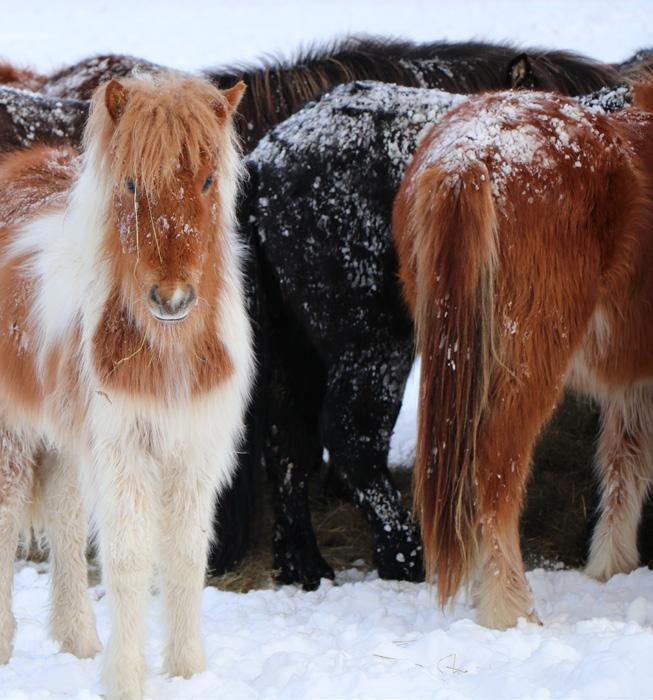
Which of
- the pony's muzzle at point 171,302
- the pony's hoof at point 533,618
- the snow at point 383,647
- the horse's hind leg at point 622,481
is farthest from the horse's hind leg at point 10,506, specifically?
the horse's hind leg at point 622,481

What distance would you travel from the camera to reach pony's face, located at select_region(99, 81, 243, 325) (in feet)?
10.3

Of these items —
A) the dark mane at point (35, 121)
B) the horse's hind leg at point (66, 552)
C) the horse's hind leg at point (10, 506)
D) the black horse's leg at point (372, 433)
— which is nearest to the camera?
the horse's hind leg at point (10, 506)

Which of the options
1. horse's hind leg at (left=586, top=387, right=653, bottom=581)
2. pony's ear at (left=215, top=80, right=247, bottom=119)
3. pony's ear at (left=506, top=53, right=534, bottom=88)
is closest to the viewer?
pony's ear at (left=215, top=80, right=247, bottom=119)

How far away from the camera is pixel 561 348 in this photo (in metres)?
3.86

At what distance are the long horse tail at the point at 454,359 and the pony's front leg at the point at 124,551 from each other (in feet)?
3.51

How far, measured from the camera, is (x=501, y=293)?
374 centimetres

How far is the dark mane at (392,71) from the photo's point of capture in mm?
6188

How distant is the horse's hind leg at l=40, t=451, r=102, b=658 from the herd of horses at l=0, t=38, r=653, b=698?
12 mm

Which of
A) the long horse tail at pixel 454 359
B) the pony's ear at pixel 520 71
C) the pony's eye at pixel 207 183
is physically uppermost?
the pony's ear at pixel 520 71

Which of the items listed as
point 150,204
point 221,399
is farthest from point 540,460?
point 150,204

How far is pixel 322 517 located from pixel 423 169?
98.7 inches

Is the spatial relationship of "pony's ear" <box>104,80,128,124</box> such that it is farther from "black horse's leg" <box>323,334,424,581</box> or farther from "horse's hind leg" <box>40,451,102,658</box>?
"black horse's leg" <box>323,334,424,581</box>

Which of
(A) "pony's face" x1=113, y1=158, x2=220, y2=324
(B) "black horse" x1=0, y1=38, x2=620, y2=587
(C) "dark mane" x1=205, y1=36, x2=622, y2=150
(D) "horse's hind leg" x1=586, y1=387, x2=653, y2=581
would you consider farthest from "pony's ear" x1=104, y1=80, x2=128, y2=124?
(C) "dark mane" x1=205, y1=36, x2=622, y2=150

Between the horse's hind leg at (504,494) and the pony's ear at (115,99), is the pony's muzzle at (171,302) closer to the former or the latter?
the pony's ear at (115,99)
